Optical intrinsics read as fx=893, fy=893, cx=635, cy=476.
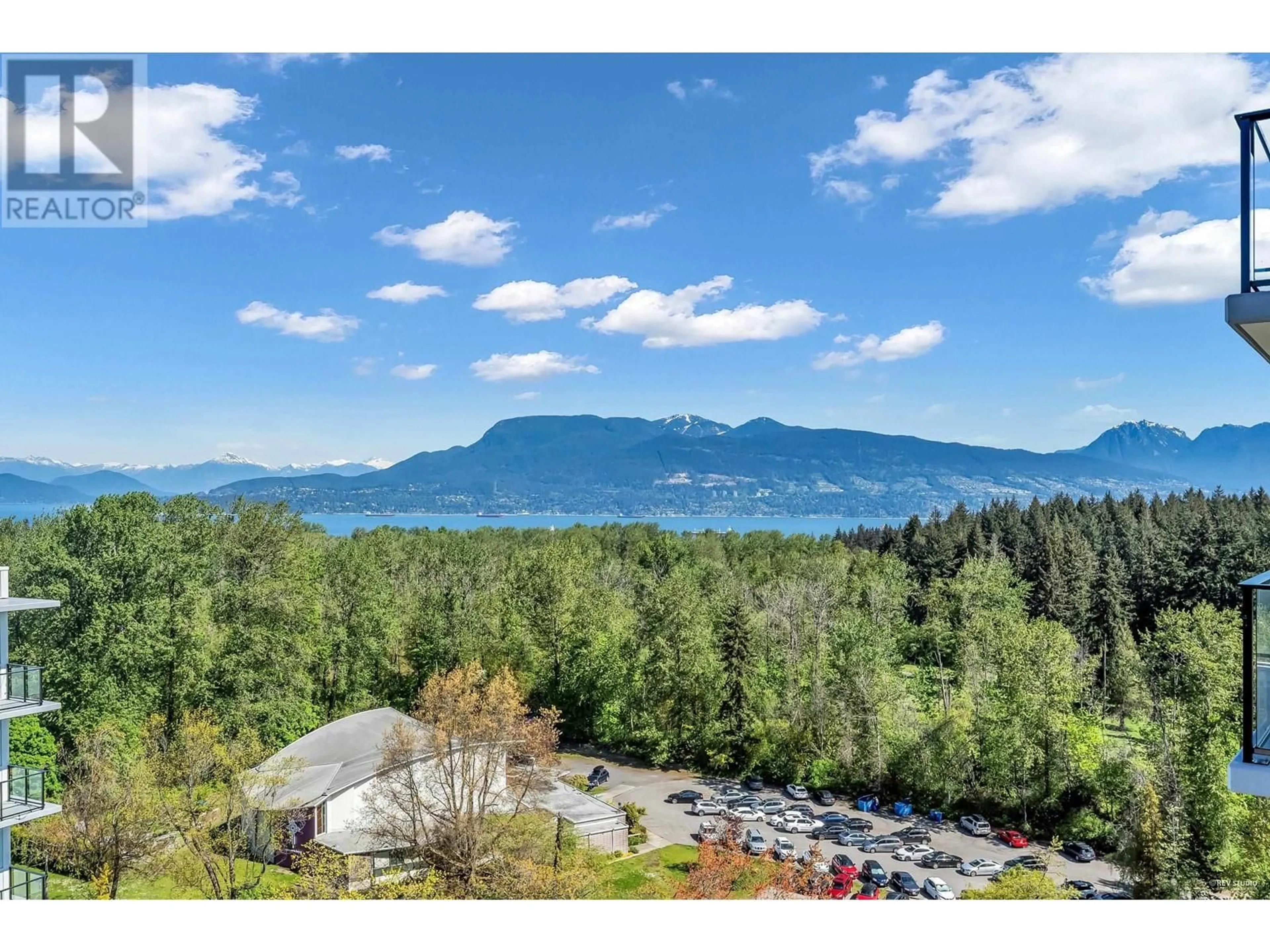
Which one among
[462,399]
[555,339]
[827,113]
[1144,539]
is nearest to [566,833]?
[1144,539]

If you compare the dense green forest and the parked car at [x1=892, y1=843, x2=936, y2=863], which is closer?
the parked car at [x1=892, y1=843, x2=936, y2=863]

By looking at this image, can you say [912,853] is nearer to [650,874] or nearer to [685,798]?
[650,874]

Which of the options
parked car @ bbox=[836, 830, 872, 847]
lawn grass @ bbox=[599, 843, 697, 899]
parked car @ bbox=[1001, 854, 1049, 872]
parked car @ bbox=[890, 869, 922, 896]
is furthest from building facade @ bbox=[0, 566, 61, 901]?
parked car @ bbox=[1001, 854, 1049, 872]

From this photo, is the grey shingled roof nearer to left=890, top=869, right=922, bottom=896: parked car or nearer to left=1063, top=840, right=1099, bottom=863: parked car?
left=890, top=869, right=922, bottom=896: parked car

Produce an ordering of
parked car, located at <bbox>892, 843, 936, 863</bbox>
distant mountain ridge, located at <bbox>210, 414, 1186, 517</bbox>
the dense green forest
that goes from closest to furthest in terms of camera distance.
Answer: parked car, located at <bbox>892, 843, 936, 863</bbox>, the dense green forest, distant mountain ridge, located at <bbox>210, 414, 1186, 517</bbox>

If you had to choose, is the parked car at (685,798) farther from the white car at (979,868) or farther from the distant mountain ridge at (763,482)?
the distant mountain ridge at (763,482)

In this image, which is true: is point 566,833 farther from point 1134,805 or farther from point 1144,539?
point 1144,539

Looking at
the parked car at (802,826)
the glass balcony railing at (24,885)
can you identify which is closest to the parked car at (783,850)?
the parked car at (802,826)
